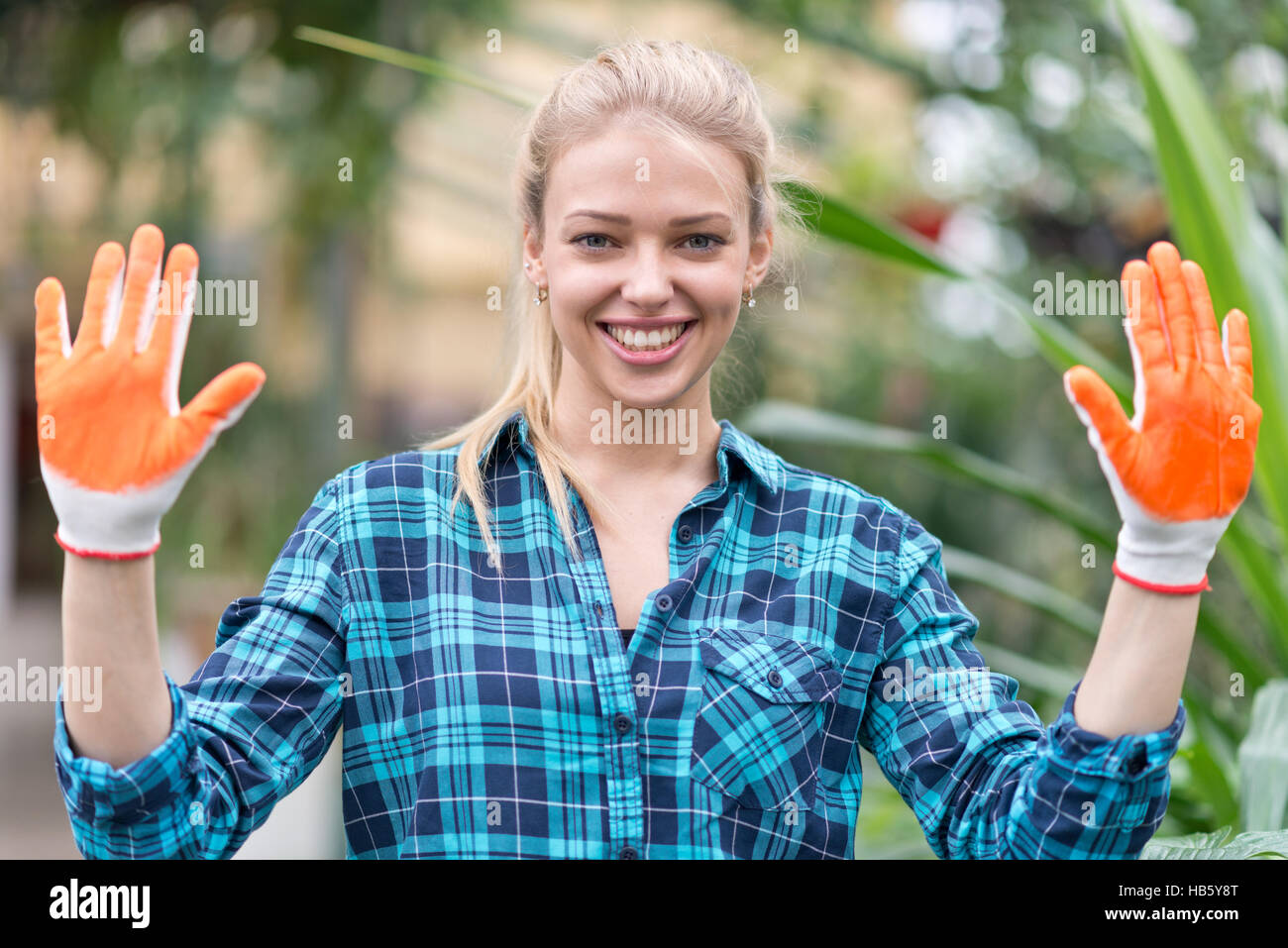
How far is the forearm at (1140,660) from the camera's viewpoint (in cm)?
72

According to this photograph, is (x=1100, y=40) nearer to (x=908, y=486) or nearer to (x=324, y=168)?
(x=908, y=486)

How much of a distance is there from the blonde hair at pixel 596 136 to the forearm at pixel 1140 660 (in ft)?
1.09

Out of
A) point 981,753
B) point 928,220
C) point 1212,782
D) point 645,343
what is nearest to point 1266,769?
point 1212,782

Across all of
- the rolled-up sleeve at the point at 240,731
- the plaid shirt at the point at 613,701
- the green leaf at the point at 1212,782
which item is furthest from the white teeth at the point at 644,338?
the green leaf at the point at 1212,782

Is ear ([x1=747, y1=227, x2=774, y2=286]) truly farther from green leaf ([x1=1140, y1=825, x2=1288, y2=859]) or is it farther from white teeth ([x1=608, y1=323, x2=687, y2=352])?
green leaf ([x1=1140, y1=825, x2=1288, y2=859])

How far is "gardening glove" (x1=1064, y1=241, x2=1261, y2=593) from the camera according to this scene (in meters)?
0.70

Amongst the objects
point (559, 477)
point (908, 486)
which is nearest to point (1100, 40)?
point (908, 486)

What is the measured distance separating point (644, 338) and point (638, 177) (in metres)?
0.10

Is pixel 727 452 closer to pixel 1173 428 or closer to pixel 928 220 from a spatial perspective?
pixel 1173 428

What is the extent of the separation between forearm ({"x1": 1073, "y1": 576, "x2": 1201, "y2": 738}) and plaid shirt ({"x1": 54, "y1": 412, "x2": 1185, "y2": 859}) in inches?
0.5

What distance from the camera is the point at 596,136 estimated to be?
88 centimetres

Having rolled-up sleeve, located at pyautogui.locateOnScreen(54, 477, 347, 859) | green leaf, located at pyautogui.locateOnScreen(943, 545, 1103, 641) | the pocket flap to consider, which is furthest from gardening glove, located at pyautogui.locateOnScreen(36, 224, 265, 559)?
green leaf, located at pyautogui.locateOnScreen(943, 545, 1103, 641)

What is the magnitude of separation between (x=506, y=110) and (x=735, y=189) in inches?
83.6

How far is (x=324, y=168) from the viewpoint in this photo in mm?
2330
